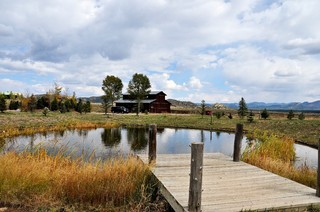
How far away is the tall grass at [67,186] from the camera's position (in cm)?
536

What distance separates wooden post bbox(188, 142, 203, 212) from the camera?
4.16 meters

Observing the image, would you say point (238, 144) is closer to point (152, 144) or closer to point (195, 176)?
point (152, 144)

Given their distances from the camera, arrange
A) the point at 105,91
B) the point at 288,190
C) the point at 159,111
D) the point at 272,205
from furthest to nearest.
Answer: the point at 159,111 < the point at 105,91 < the point at 288,190 < the point at 272,205

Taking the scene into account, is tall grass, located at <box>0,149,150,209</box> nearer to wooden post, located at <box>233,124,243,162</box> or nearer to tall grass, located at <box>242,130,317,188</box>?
wooden post, located at <box>233,124,243,162</box>

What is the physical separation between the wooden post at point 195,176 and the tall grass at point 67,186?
1.32 meters

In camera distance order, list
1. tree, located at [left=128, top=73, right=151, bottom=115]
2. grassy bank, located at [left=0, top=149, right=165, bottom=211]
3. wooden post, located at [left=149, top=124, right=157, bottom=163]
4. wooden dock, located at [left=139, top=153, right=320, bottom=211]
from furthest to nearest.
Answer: tree, located at [left=128, top=73, right=151, bottom=115] → wooden post, located at [left=149, top=124, right=157, bottom=163] → grassy bank, located at [left=0, top=149, right=165, bottom=211] → wooden dock, located at [left=139, top=153, right=320, bottom=211]

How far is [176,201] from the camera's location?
4.79 meters

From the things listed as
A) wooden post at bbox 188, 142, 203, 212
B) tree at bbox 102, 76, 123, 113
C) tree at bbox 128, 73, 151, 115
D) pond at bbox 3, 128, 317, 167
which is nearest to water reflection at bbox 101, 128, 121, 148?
pond at bbox 3, 128, 317, 167

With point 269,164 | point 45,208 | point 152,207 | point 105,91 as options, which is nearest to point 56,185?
point 45,208

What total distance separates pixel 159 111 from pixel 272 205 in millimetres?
55534

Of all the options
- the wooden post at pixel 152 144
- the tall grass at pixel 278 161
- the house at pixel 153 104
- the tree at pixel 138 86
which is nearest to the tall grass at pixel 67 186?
the wooden post at pixel 152 144

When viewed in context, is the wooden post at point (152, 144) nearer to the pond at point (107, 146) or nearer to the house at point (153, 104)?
the pond at point (107, 146)

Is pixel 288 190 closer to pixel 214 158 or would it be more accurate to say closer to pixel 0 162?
pixel 214 158

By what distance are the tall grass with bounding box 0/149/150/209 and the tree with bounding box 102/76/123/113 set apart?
4007 centimetres
